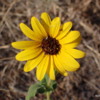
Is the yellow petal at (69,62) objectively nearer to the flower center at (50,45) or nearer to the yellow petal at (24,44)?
the flower center at (50,45)

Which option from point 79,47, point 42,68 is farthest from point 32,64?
point 79,47

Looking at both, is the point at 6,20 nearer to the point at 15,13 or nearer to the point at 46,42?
the point at 15,13

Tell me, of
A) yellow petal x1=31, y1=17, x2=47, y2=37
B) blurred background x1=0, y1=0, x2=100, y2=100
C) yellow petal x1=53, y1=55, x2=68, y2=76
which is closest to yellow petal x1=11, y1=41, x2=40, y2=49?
yellow petal x1=31, y1=17, x2=47, y2=37

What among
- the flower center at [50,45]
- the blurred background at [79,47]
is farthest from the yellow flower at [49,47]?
the blurred background at [79,47]

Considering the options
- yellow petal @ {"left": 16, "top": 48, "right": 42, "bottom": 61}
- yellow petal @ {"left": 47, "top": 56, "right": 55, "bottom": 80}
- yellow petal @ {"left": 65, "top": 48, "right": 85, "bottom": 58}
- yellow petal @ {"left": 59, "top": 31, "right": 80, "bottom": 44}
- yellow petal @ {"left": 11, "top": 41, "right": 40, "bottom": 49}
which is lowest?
yellow petal @ {"left": 47, "top": 56, "right": 55, "bottom": 80}

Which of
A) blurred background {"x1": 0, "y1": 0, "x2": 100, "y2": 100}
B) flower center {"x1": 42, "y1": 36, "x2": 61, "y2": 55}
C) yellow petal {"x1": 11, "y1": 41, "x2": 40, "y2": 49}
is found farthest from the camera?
blurred background {"x1": 0, "y1": 0, "x2": 100, "y2": 100}

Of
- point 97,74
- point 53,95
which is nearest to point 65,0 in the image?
point 97,74

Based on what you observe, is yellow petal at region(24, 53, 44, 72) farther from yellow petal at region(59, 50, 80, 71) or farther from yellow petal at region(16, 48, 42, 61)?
yellow petal at region(59, 50, 80, 71)
